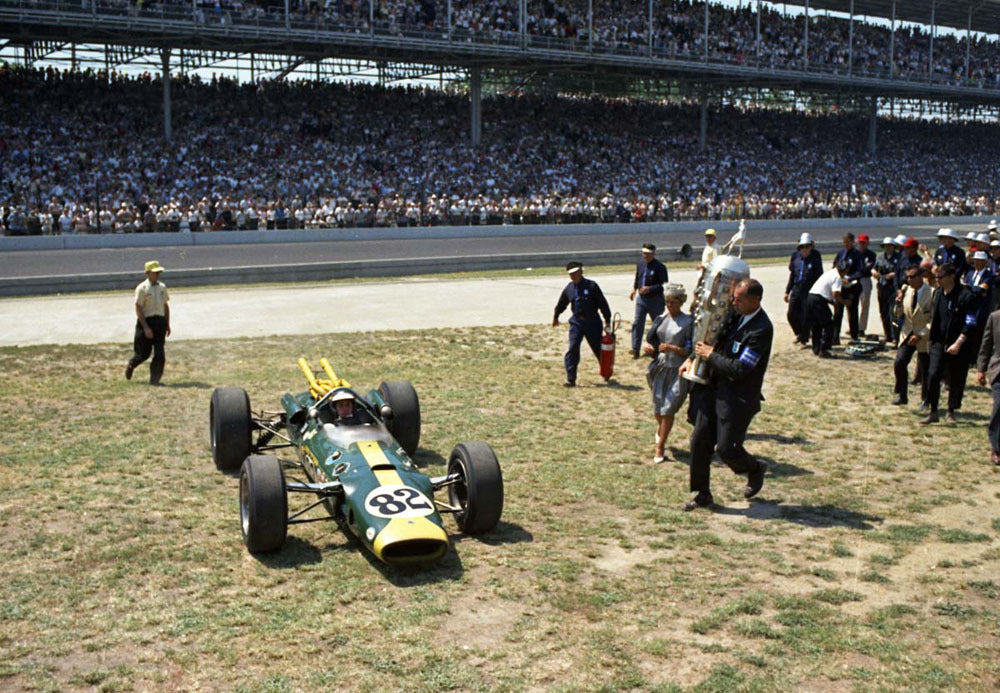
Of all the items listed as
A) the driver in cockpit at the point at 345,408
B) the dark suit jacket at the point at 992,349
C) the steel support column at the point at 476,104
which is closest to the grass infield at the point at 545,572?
the dark suit jacket at the point at 992,349

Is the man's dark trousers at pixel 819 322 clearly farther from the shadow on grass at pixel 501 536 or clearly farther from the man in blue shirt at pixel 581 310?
the shadow on grass at pixel 501 536

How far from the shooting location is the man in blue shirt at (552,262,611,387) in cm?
1288

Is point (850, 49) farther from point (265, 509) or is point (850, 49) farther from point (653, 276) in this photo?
point (265, 509)

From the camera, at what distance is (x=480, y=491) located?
24.0 feet

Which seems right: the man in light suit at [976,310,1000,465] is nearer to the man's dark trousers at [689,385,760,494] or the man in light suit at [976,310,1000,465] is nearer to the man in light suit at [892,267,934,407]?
the man in light suit at [892,267,934,407]

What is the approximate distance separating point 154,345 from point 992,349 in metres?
9.67

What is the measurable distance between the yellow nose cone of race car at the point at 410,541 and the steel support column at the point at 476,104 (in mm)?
40848

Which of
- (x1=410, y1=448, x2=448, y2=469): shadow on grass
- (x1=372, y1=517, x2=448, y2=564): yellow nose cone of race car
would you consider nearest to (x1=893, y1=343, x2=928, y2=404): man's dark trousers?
(x1=410, y1=448, x2=448, y2=469): shadow on grass

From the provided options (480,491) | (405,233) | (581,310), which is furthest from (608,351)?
(405,233)

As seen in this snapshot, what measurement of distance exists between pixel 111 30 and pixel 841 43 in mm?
42247

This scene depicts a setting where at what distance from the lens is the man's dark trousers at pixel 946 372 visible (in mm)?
10953

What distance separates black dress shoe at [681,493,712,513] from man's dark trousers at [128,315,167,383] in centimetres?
767

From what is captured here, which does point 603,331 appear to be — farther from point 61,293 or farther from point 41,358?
point 61,293

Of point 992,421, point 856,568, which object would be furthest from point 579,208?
point 856,568
